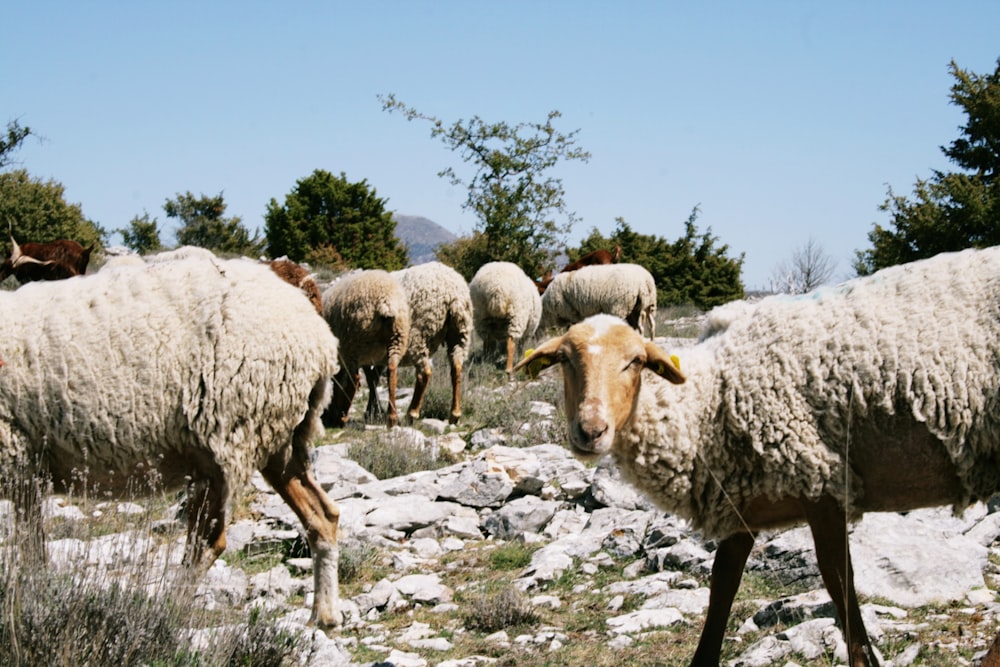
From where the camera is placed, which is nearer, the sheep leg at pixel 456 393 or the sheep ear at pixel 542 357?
the sheep ear at pixel 542 357

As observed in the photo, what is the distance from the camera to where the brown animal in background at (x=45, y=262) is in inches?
503

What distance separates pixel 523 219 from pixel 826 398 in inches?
992

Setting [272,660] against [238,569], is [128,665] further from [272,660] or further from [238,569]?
[238,569]

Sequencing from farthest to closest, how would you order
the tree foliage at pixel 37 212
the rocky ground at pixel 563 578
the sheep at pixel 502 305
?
the tree foliage at pixel 37 212, the sheep at pixel 502 305, the rocky ground at pixel 563 578

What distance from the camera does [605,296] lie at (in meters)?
19.4

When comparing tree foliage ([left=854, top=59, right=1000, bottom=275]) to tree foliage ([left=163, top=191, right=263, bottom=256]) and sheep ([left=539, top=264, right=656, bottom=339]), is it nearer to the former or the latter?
sheep ([left=539, top=264, right=656, bottom=339])

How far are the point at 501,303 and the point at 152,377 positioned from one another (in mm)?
11684

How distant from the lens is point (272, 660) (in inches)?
173

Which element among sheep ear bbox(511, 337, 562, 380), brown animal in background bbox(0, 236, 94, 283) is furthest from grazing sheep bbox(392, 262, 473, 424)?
sheep ear bbox(511, 337, 562, 380)

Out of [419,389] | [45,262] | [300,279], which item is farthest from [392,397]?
[45,262]

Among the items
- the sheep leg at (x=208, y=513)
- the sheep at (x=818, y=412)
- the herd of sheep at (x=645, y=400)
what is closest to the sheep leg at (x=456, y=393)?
the herd of sheep at (x=645, y=400)

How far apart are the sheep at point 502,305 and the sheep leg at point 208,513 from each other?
10998 mm

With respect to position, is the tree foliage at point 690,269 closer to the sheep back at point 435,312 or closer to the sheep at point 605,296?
the sheep at point 605,296

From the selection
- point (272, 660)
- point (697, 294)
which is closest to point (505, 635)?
point (272, 660)
